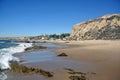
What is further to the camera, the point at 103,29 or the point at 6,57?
the point at 103,29

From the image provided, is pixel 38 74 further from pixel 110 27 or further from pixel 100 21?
pixel 100 21

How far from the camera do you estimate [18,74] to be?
8852 millimetres

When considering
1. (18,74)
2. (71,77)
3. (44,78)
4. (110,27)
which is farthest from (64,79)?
(110,27)

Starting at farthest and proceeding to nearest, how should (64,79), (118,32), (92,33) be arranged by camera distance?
(92,33) → (118,32) → (64,79)

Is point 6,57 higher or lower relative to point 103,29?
lower

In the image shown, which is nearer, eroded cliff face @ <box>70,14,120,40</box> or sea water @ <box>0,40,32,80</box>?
sea water @ <box>0,40,32,80</box>

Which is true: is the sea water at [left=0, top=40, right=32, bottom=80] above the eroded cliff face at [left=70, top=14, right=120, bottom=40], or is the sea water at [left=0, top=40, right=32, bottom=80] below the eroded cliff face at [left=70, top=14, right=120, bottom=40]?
below

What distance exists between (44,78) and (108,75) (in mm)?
2790

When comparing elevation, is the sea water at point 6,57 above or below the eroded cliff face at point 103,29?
below

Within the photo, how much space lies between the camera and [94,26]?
80125 millimetres

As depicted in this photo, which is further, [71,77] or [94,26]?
[94,26]

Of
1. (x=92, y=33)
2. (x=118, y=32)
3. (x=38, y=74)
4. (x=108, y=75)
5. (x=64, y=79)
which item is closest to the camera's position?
(x=64, y=79)

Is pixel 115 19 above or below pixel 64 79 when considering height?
above

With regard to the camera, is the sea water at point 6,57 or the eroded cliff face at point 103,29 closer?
the sea water at point 6,57
